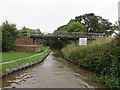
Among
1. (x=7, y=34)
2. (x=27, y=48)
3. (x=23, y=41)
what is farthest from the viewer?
(x=23, y=41)

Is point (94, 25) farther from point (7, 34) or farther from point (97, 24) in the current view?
point (7, 34)

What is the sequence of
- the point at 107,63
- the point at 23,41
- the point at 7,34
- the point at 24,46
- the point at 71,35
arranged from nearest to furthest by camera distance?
the point at 107,63
the point at 7,34
the point at 24,46
the point at 71,35
the point at 23,41

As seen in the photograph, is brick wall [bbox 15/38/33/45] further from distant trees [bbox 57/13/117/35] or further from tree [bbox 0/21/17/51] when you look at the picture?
distant trees [bbox 57/13/117/35]


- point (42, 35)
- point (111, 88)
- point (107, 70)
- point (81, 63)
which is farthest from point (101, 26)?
point (111, 88)

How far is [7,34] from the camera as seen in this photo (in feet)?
68.5

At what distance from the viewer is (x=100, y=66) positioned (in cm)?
958

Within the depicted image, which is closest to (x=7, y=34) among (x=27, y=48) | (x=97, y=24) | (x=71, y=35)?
(x=27, y=48)

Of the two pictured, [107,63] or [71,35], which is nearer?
[107,63]

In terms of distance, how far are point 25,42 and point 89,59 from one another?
19922 mm

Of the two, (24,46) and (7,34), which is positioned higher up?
(7,34)

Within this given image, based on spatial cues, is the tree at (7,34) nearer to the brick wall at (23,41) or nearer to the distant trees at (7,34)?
the distant trees at (7,34)

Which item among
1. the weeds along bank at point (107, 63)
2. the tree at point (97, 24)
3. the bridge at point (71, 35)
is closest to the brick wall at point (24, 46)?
the bridge at point (71, 35)

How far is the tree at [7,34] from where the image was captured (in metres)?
20.5

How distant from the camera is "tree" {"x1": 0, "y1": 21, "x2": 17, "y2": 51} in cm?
2046
